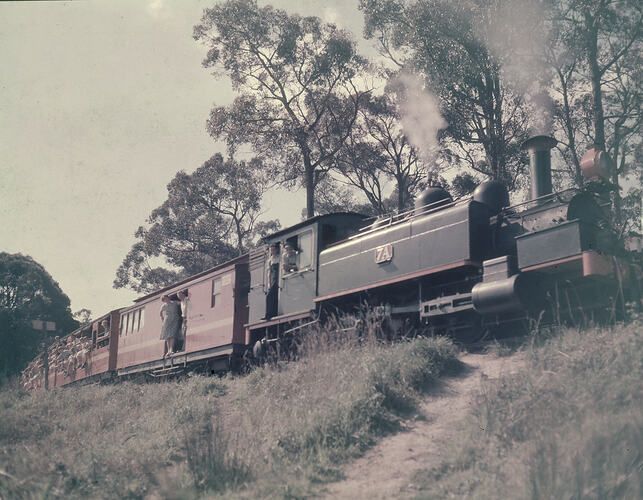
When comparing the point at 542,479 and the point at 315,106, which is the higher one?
the point at 315,106

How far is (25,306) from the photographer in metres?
35.7

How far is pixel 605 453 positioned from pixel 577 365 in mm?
1496

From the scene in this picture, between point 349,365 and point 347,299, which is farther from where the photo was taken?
point 347,299

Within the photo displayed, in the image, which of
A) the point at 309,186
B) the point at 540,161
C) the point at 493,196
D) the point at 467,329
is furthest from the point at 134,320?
the point at 540,161

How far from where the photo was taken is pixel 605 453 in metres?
4.64

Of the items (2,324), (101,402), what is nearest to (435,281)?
(101,402)

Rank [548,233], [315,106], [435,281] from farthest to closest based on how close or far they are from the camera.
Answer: [315,106]
[435,281]
[548,233]

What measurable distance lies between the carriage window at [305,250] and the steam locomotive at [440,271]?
0.08 feet

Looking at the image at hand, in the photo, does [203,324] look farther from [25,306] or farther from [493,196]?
[25,306]

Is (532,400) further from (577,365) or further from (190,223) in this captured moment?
(190,223)

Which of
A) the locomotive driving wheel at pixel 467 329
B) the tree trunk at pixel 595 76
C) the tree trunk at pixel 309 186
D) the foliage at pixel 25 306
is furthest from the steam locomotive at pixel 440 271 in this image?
the foliage at pixel 25 306

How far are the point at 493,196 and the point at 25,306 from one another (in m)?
34.1

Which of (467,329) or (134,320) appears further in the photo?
(134,320)

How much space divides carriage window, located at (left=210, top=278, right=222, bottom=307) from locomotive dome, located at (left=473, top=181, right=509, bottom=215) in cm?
Result: 729
